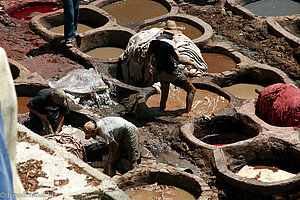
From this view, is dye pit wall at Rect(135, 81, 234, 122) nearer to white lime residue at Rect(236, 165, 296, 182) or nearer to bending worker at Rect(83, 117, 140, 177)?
white lime residue at Rect(236, 165, 296, 182)

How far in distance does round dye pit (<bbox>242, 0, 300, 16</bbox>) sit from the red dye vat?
4.98 m

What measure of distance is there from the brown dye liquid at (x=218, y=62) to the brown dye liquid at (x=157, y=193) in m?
3.83

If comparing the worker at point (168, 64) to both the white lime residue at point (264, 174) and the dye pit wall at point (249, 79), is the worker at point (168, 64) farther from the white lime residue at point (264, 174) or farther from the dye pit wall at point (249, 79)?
the white lime residue at point (264, 174)

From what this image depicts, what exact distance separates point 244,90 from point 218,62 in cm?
113

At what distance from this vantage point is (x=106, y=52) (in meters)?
11.8

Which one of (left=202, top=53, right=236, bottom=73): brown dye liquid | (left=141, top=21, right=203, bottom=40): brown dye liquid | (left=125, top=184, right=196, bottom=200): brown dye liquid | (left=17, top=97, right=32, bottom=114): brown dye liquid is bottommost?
(left=125, top=184, right=196, bottom=200): brown dye liquid

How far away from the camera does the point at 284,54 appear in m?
11.2

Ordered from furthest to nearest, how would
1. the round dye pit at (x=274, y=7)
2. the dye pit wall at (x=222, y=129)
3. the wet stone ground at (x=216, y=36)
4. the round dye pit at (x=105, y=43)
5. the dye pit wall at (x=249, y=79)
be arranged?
the round dye pit at (x=274, y=7) → the round dye pit at (x=105, y=43) → the dye pit wall at (x=249, y=79) → the dye pit wall at (x=222, y=129) → the wet stone ground at (x=216, y=36)

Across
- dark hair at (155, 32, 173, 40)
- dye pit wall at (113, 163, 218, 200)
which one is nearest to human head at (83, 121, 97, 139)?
dye pit wall at (113, 163, 218, 200)

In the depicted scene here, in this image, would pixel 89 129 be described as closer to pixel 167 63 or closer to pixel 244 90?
pixel 167 63

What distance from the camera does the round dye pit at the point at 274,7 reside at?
13172 millimetres

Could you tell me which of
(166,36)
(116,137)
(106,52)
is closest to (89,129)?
(116,137)

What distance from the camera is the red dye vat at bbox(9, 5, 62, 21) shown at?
13.2 meters

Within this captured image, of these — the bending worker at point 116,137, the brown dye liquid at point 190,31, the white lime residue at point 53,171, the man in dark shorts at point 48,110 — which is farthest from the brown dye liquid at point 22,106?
the white lime residue at point 53,171
